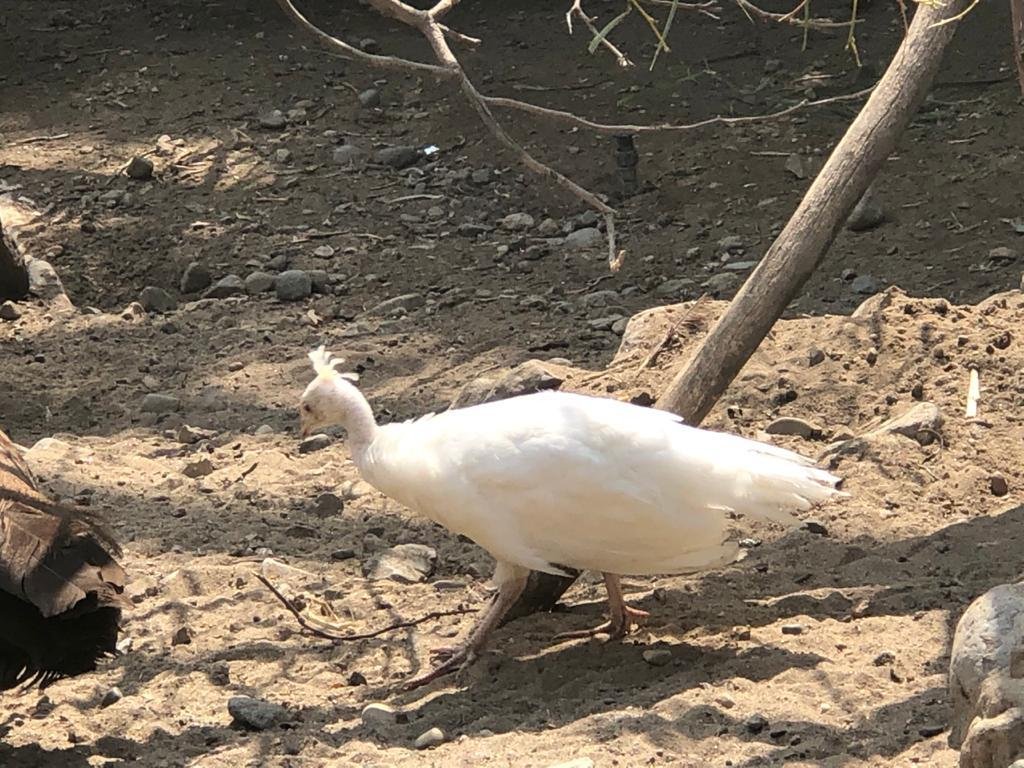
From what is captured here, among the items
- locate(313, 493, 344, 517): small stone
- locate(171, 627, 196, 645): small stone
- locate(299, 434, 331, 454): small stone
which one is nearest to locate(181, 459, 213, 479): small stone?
locate(299, 434, 331, 454): small stone

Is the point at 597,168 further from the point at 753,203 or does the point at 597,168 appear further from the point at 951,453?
the point at 951,453

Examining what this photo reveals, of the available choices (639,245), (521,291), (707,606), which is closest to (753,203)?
(639,245)

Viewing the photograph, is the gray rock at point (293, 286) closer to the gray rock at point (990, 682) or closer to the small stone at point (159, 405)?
the small stone at point (159, 405)

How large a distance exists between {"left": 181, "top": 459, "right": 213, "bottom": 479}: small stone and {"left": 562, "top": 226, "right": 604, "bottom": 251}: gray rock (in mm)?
2739

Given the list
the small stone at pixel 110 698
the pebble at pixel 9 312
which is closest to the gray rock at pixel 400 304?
the pebble at pixel 9 312

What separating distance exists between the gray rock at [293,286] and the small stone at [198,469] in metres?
2.04

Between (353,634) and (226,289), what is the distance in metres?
3.59

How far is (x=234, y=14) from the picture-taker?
34.4ft

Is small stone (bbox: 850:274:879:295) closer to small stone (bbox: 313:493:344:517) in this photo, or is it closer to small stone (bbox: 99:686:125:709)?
small stone (bbox: 313:493:344:517)

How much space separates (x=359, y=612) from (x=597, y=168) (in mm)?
4459

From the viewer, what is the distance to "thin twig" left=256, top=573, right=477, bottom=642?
4.03 metres

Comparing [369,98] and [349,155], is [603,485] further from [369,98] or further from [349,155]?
[369,98]

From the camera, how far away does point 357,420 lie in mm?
4137

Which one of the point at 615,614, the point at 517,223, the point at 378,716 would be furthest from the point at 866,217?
the point at 378,716
